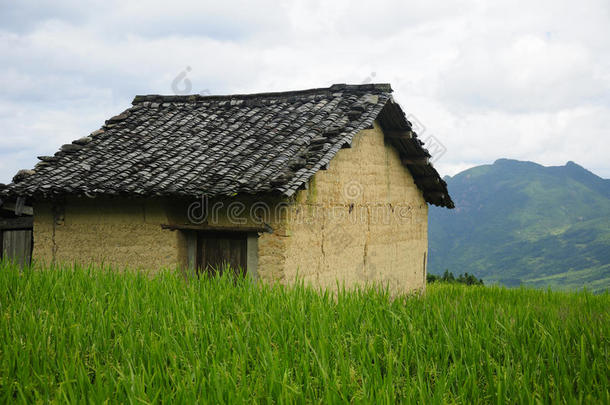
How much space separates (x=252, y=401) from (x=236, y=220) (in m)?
4.85

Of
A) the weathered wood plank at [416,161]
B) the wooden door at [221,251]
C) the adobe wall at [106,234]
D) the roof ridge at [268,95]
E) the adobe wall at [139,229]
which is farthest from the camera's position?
the weathered wood plank at [416,161]

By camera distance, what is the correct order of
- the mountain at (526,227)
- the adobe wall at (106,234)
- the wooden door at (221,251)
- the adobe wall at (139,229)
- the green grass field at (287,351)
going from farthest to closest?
the mountain at (526,227), the adobe wall at (106,234), the wooden door at (221,251), the adobe wall at (139,229), the green grass field at (287,351)

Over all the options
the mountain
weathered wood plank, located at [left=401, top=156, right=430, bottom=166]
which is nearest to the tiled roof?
weathered wood plank, located at [left=401, top=156, right=430, bottom=166]

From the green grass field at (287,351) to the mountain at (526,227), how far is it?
7033 cm

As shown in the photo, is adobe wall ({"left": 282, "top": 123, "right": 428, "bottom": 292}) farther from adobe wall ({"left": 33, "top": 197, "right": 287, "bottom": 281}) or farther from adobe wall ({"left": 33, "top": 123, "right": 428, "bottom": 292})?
adobe wall ({"left": 33, "top": 197, "right": 287, "bottom": 281})

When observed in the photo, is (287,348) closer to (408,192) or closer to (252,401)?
(252,401)

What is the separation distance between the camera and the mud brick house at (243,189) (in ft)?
24.6

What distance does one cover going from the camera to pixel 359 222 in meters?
9.26

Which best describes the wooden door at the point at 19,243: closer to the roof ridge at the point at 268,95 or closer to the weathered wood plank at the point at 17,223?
the weathered wood plank at the point at 17,223

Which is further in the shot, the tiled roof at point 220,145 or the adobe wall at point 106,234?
the adobe wall at point 106,234

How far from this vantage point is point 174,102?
38.1 feet

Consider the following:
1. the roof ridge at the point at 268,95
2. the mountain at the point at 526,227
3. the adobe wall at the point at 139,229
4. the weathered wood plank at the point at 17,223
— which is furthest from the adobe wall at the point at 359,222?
the mountain at the point at 526,227

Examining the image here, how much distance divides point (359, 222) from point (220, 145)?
2.72 m

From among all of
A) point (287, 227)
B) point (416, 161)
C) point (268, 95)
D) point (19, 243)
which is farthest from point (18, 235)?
point (416, 161)
